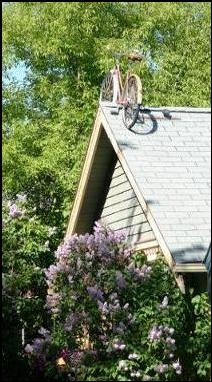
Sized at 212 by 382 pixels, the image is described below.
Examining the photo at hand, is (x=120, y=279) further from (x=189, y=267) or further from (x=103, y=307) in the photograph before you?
(x=189, y=267)

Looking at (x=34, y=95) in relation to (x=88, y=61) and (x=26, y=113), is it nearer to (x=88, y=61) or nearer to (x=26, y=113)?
(x=26, y=113)

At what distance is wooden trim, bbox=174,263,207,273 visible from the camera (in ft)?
27.3

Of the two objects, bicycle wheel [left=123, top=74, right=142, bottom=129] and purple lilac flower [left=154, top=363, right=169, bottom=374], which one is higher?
bicycle wheel [left=123, top=74, right=142, bottom=129]

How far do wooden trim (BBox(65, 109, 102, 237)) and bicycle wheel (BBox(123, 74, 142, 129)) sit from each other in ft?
2.08

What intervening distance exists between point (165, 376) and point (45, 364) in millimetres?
2206

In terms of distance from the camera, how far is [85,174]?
12.5 metres

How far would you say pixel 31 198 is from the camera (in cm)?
2111

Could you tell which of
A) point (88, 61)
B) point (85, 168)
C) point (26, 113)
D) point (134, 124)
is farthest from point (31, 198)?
point (134, 124)

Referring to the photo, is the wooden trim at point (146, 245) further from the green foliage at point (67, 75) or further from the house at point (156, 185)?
the green foliage at point (67, 75)

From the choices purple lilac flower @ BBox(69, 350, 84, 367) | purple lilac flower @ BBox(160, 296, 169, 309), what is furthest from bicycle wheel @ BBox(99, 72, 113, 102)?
purple lilac flower @ BBox(160, 296, 169, 309)

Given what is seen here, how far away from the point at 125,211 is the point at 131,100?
2.12 metres

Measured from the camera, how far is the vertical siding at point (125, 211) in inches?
437

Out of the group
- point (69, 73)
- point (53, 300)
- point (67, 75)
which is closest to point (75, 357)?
point (53, 300)

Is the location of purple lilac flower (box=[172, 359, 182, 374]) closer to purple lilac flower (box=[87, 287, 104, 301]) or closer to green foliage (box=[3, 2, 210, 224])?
purple lilac flower (box=[87, 287, 104, 301])
